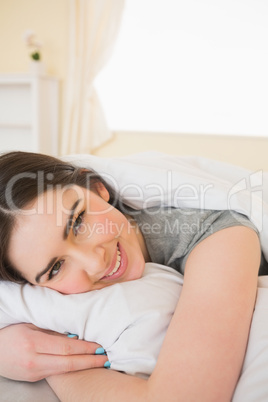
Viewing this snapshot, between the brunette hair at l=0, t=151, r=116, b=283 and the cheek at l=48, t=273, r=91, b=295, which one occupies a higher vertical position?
the brunette hair at l=0, t=151, r=116, b=283

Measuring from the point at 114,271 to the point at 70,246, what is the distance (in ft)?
0.48

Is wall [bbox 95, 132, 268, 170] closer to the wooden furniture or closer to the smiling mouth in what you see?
the wooden furniture

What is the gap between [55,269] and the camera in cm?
94

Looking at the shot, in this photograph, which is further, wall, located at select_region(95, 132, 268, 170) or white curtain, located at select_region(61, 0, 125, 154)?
white curtain, located at select_region(61, 0, 125, 154)

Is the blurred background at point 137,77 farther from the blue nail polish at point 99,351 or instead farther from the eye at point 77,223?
the blue nail polish at point 99,351

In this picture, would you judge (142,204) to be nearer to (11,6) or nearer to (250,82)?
(250,82)

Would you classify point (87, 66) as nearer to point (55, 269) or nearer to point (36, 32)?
point (36, 32)

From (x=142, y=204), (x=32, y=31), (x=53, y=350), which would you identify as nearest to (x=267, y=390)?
(x=53, y=350)

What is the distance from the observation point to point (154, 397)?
0.72 m

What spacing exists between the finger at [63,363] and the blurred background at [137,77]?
291cm

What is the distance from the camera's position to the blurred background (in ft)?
11.0

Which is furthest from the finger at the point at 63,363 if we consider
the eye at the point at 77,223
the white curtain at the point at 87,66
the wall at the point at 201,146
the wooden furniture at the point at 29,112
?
the wooden furniture at the point at 29,112

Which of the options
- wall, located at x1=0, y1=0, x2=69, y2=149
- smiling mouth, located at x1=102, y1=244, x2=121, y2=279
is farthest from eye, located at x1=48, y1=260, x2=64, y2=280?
wall, located at x1=0, y1=0, x2=69, y2=149

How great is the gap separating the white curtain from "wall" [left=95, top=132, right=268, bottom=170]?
17 centimetres
